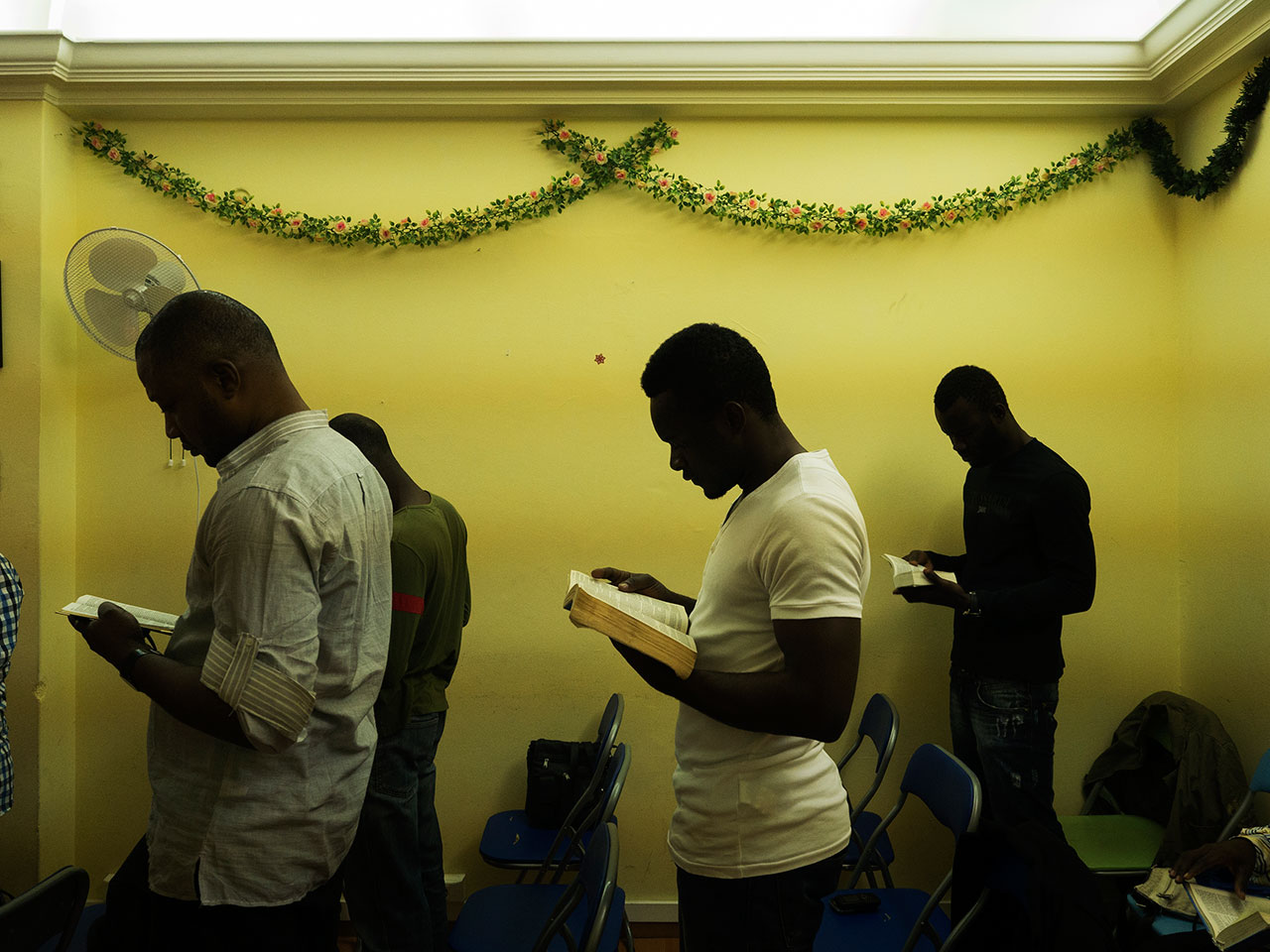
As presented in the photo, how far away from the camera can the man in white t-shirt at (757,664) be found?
4.15ft

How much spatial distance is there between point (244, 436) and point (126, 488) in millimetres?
2256

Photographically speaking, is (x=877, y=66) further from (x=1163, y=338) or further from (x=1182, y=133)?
(x=1163, y=338)

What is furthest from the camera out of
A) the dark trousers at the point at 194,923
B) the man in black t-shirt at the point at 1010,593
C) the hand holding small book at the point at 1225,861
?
the man in black t-shirt at the point at 1010,593

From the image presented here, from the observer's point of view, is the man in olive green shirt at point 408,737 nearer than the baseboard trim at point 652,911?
Yes

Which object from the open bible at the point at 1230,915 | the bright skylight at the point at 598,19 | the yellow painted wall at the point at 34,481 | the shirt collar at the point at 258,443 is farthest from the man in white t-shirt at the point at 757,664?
the yellow painted wall at the point at 34,481

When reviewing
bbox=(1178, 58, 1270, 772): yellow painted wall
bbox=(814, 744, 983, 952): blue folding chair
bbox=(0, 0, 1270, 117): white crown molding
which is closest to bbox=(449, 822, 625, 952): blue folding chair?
bbox=(814, 744, 983, 952): blue folding chair

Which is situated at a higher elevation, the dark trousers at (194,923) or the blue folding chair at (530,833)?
the dark trousers at (194,923)

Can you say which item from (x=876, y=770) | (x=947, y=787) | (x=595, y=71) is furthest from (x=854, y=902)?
(x=595, y=71)

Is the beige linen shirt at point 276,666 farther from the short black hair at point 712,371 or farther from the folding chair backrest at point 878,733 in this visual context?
the folding chair backrest at point 878,733

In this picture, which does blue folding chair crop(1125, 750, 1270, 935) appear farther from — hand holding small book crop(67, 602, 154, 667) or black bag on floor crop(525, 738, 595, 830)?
hand holding small book crop(67, 602, 154, 667)

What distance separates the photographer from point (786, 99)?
3238 millimetres

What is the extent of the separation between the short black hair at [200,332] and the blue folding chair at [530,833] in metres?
1.75

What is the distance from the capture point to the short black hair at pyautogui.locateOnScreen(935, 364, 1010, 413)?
2.77m

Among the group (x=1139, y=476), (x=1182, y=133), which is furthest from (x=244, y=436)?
(x=1182, y=133)
